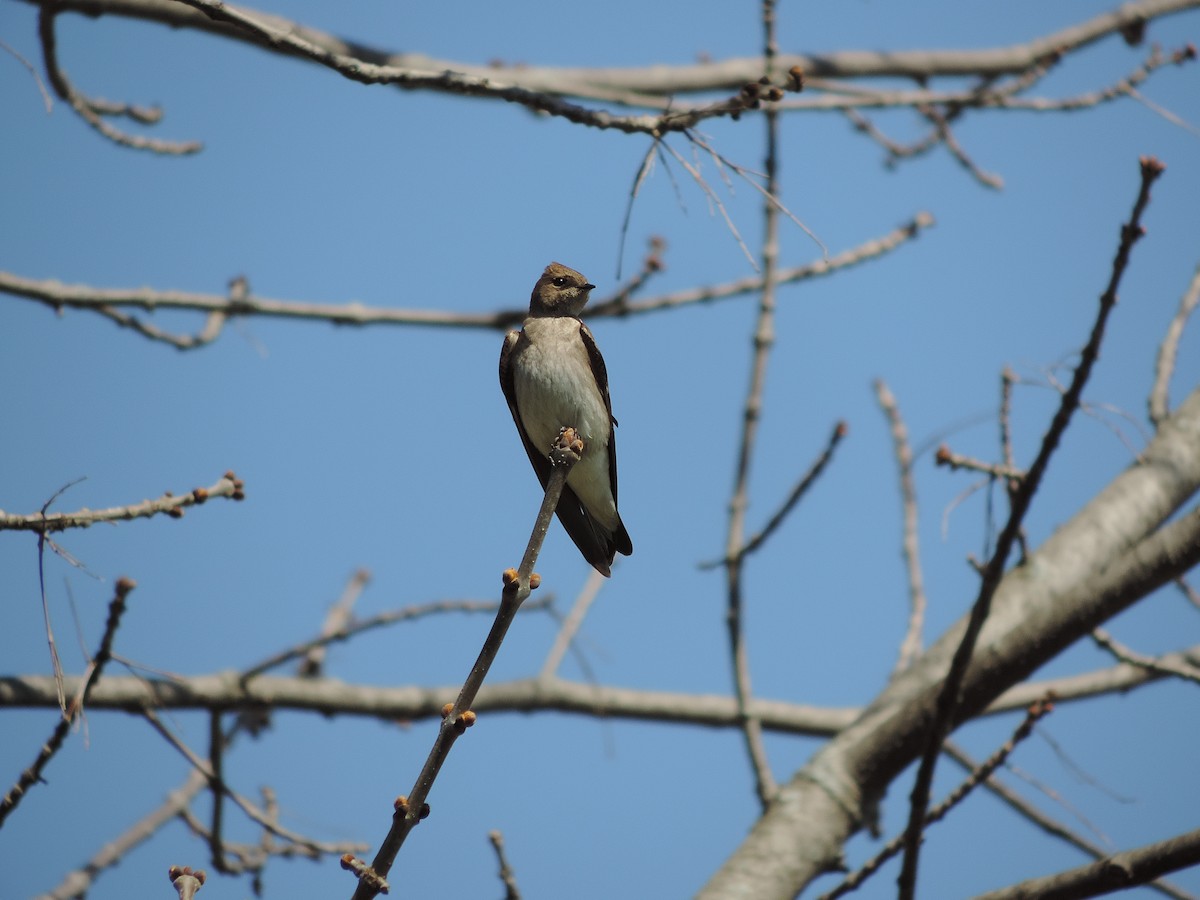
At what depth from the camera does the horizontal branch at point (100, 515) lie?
3.12m

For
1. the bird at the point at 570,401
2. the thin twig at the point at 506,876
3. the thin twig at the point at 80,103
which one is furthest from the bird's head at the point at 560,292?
the thin twig at the point at 506,876

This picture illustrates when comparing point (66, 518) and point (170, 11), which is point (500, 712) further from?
point (170, 11)

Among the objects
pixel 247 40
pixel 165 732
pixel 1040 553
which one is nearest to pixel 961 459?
pixel 1040 553

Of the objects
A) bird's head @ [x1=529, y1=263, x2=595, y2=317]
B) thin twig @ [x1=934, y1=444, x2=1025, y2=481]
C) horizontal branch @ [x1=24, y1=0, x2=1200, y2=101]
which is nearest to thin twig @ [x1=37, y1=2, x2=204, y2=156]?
horizontal branch @ [x1=24, y1=0, x2=1200, y2=101]

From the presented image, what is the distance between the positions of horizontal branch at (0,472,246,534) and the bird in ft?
8.67

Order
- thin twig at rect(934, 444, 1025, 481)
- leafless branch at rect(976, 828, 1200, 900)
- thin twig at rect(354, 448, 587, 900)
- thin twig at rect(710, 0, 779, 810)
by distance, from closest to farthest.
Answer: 1. thin twig at rect(354, 448, 587, 900)
2. leafless branch at rect(976, 828, 1200, 900)
3. thin twig at rect(934, 444, 1025, 481)
4. thin twig at rect(710, 0, 779, 810)

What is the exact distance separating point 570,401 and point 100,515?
299 cm

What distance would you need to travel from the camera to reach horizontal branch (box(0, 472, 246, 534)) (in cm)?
312

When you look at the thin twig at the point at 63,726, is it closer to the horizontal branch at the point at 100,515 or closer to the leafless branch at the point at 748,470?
the horizontal branch at the point at 100,515

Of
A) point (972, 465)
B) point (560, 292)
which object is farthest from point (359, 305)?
point (972, 465)

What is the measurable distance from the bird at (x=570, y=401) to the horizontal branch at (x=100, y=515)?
2.64 metres

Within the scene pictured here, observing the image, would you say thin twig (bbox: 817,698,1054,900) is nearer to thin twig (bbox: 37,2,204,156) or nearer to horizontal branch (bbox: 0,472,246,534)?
horizontal branch (bbox: 0,472,246,534)

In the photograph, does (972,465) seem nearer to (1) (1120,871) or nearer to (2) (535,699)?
(1) (1120,871)

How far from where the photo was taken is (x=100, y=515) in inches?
126
